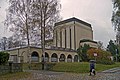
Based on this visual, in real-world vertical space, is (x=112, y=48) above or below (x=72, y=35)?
below

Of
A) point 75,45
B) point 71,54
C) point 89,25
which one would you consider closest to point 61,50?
point 71,54

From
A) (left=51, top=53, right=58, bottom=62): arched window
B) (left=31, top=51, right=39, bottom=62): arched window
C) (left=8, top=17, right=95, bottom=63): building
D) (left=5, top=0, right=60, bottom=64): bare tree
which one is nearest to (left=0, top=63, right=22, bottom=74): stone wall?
(left=5, top=0, right=60, bottom=64): bare tree

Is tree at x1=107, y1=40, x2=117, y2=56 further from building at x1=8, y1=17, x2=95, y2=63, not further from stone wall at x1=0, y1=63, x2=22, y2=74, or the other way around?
stone wall at x1=0, y1=63, x2=22, y2=74

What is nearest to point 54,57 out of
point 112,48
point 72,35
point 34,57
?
point 34,57

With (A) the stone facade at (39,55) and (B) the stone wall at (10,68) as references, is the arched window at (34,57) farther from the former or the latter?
(B) the stone wall at (10,68)

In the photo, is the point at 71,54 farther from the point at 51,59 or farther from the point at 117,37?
the point at 117,37

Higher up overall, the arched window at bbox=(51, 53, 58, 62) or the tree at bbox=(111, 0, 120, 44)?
the tree at bbox=(111, 0, 120, 44)

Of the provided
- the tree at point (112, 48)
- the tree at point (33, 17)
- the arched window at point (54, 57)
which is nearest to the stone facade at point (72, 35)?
the tree at point (112, 48)

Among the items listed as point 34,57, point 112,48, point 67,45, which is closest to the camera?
point 34,57

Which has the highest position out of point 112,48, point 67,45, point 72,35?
point 72,35

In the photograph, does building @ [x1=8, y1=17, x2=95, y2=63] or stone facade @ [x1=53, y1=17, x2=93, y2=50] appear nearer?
building @ [x1=8, y1=17, x2=95, y2=63]

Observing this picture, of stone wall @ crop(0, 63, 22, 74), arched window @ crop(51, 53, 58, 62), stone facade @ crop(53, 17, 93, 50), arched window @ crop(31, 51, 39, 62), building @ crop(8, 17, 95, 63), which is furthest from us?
stone facade @ crop(53, 17, 93, 50)

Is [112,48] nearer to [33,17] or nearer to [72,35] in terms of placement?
[72,35]

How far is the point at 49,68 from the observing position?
3925 cm
